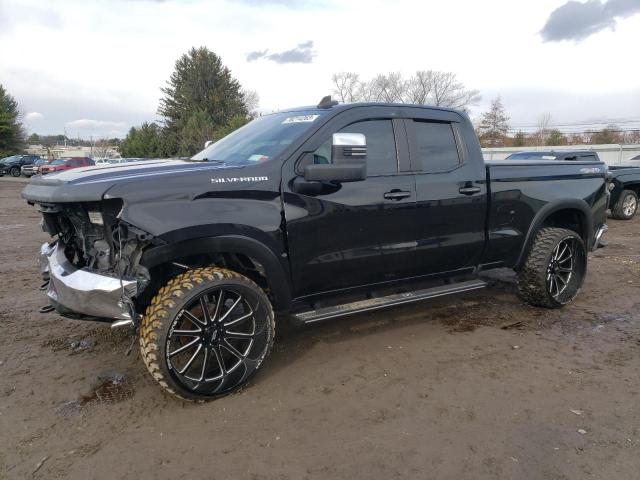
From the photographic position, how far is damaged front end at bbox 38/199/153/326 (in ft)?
9.62

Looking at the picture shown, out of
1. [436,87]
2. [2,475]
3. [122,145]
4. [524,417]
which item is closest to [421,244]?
[524,417]

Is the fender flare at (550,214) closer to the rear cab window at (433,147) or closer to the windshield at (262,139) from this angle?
the rear cab window at (433,147)

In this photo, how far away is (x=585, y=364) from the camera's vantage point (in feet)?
12.5

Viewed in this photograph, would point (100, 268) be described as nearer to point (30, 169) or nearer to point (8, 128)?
point (30, 169)

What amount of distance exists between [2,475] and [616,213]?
13.4 m

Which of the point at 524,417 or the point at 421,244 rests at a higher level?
the point at 421,244

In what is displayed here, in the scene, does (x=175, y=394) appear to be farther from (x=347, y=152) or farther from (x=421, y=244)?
(x=421, y=244)

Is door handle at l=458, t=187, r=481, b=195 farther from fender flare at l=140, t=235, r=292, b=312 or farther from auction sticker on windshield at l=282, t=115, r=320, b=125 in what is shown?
fender flare at l=140, t=235, r=292, b=312

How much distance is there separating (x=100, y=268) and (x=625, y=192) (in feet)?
41.9

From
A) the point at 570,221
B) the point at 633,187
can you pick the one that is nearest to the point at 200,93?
the point at 633,187

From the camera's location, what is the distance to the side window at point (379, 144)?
3828mm

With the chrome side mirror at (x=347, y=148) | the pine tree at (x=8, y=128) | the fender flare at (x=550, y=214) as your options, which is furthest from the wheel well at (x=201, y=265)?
the pine tree at (x=8, y=128)

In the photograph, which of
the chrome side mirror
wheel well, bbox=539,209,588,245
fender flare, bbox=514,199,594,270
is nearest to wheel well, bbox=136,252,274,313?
the chrome side mirror

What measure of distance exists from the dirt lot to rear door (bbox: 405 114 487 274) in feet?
2.40
